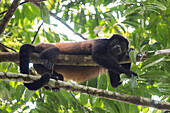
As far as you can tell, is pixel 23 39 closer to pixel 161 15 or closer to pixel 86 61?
pixel 86 61

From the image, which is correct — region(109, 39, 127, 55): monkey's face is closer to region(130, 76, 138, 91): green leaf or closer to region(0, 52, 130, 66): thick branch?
region(0, 52, 130, 66): thick branch

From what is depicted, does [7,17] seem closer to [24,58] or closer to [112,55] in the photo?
[24,58]

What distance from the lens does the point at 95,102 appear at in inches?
146

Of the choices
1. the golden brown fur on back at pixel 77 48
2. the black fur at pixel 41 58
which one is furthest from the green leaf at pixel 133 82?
the golden brown fur on back at pixel 77 48

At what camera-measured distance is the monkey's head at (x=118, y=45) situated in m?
4.30

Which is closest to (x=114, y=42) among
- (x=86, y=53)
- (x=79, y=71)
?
(x=86, y=53)

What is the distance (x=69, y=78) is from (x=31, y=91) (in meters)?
1.18

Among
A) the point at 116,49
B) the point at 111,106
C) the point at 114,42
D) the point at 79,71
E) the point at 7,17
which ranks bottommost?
the point at 111,106

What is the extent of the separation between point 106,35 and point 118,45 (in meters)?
1.13

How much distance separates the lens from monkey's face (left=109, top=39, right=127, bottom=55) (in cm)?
430

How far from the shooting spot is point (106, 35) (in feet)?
17.9

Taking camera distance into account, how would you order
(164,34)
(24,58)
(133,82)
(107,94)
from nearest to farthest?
(133,82) → (107,94) → (164,34) → (24,58)

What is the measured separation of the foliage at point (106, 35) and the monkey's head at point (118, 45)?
21 cm

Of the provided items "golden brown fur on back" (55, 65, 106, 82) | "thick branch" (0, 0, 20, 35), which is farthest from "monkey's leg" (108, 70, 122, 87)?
"thick branch" (0, 0, 20, 35)
